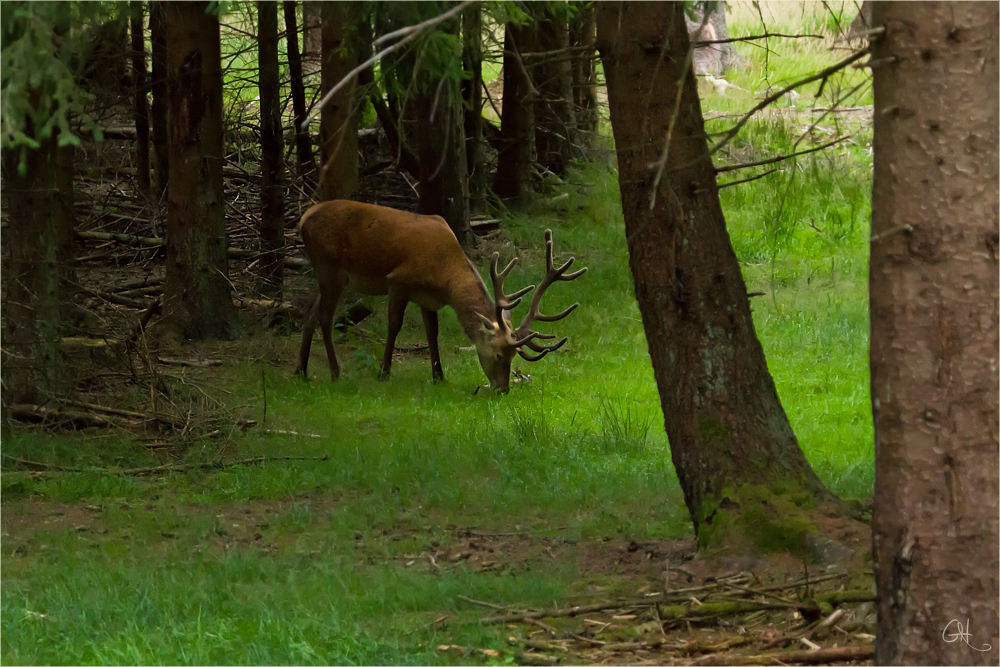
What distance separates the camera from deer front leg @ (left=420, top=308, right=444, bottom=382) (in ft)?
38.7

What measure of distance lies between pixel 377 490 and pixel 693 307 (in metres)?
2.80

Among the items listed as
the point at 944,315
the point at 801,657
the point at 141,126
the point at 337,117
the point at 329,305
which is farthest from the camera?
the point at 141,126

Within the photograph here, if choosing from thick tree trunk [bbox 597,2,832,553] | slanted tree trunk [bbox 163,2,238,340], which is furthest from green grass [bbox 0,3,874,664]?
slanted tree trunk [bbox 163,2,238,340]

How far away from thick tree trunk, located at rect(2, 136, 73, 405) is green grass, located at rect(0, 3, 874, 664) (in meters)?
0.61

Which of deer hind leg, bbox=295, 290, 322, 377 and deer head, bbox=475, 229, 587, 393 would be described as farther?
deer hind leg, bbox=295, 290, 322, 377

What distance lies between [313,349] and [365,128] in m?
6.61

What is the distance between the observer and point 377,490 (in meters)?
7.84

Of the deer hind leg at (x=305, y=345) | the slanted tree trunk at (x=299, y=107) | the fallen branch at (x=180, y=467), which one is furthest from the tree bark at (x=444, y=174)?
the fallen branch at (x=180, y=467)

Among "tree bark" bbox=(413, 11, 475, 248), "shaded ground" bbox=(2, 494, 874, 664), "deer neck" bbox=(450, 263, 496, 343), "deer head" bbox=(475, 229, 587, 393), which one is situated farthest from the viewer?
"tree bark" bbox=(413, 11, 475, 248)

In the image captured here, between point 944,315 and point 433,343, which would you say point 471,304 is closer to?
point 433,343

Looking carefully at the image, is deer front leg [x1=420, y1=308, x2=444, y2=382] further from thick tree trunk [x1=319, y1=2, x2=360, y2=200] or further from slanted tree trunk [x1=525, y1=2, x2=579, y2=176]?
slanted tree trunk [x1=525, y1=2, x2=579, y2=176]

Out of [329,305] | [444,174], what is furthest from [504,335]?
[444,174]

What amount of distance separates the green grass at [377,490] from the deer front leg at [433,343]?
0.77ft

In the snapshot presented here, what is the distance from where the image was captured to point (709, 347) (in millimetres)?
6047
